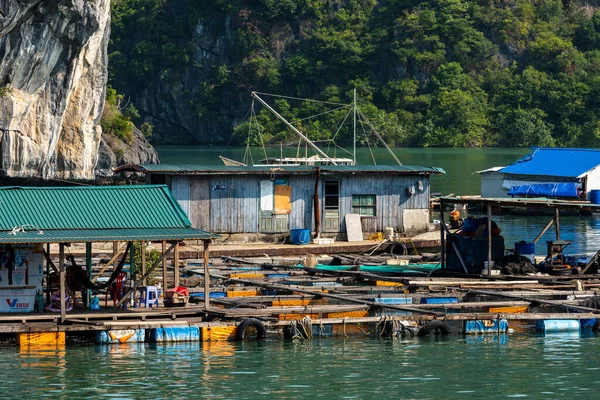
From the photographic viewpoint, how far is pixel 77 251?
40031 mm

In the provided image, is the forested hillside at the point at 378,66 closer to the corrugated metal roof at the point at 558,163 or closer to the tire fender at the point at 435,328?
the corrugated metal roof at the point at 558,163

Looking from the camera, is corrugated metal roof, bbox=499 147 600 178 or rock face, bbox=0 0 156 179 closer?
corrugated metal roof, bbox=499 147 600 178

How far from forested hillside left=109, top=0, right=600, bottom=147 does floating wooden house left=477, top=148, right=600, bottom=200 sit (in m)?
76.8

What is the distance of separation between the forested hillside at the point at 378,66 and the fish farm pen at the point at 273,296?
112m

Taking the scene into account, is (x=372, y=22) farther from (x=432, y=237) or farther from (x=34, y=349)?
(x=34, y=349)

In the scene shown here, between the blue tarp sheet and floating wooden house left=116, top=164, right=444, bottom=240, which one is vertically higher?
the blue tarp sheet

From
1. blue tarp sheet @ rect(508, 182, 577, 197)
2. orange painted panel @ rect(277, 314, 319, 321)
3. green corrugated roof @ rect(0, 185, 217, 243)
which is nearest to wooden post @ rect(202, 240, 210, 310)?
green corrugated roof @ rect(0, 185, 217, 243)

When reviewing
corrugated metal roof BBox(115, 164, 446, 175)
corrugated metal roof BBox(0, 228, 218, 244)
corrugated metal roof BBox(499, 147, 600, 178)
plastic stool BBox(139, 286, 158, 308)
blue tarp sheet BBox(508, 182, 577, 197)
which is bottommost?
plastic stool BBox(139, 286, 158, 308)

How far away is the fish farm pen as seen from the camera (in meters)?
26.7

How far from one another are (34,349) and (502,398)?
31.6 ft

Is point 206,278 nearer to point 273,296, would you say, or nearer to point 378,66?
point 273,296

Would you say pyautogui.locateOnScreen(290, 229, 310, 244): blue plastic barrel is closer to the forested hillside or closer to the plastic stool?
the plastic stool

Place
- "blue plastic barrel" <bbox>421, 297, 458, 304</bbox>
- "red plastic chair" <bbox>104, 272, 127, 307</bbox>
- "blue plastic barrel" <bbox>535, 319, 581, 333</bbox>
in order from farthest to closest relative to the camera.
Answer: "blue plastic barrel" <bbox>421, 297, 458, 304</bbox> → "blue plastic barrel" <bbox>535, 319, 581, 333</bbox> → "red plastic chair" <bbox>104, 272, 127, 307</bbox>

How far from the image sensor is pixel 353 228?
43219 mm
